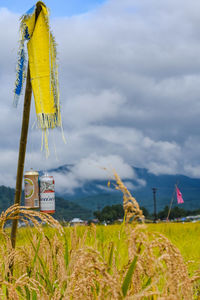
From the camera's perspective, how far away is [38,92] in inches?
214

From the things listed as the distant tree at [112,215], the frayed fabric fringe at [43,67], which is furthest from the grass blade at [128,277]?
the frayed fabric fringe at [43,67]

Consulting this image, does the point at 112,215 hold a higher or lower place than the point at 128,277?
higher

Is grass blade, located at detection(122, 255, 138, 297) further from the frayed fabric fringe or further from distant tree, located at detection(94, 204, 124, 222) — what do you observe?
the frayed fabric fringe

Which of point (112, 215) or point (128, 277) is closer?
point (128, 277)

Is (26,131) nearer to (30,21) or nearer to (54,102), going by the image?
(54,102)

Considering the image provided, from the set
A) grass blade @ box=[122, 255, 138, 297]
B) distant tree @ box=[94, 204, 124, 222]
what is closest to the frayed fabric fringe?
distant tree @ box=[94, 204, 124, 222]

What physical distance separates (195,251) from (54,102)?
14.0 feet

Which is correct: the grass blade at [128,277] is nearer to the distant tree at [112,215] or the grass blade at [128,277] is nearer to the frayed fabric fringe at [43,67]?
the distant tree at [112,215]

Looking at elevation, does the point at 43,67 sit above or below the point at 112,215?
above

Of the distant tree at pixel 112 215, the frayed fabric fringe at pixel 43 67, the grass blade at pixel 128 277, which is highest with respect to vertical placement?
the frayed fabric fringe at pixel 43 67

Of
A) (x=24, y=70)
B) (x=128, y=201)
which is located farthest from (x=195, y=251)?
(x=128, y=201)

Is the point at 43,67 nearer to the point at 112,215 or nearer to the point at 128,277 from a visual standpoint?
the point at 112,215

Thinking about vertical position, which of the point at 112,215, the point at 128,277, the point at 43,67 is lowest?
the point at 128,277

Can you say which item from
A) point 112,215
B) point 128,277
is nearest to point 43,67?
point 112,215
